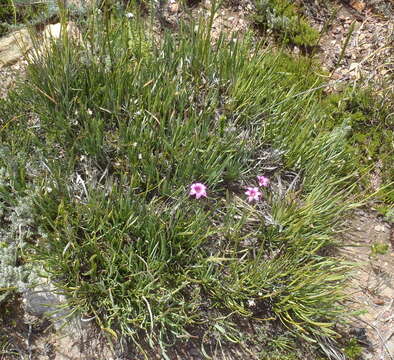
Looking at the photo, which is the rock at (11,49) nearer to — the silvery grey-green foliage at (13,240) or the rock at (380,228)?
the silvery grey-green foliage at (13,240)

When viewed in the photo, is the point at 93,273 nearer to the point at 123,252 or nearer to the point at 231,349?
the point at 123,252

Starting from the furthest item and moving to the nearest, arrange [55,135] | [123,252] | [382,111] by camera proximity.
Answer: [382,111] < [55,135] < [123,252]

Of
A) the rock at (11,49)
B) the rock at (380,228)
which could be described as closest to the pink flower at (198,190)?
the rock at (380,228)

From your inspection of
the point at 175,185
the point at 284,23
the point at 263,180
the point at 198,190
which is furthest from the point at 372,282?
the point at 284,23

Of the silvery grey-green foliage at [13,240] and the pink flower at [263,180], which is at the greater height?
the pink flower at [263,180]

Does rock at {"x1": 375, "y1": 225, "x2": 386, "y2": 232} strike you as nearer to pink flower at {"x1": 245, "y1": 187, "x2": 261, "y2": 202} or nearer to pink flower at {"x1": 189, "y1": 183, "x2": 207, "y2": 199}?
pink flower at {"x1": 245, "y1": 187, "x2": 261, "y2": 202}

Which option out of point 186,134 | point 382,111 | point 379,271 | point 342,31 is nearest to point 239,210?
point 186,134
